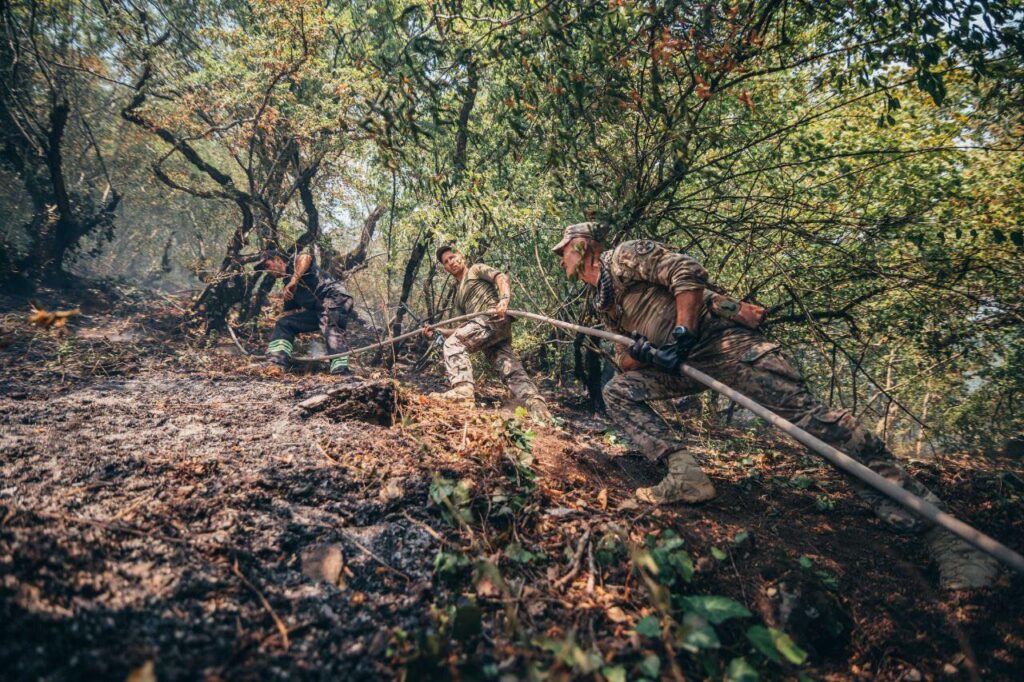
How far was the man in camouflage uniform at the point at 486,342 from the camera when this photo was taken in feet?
15.3

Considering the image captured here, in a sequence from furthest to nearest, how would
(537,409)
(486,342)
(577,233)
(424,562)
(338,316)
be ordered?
(338,316)
(486,342)
(537,409)
(577,233)
(424,562)

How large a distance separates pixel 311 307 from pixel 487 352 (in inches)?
136

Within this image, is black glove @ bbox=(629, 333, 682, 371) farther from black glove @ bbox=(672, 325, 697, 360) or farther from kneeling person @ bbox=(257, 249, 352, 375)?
kneeling person @ bbox=(257, 249, 352, 375)

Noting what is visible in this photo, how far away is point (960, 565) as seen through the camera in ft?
7.10

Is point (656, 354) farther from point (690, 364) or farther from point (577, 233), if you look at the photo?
point (577, 233)

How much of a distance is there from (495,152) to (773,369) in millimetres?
5116

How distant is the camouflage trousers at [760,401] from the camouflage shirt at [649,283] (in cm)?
31

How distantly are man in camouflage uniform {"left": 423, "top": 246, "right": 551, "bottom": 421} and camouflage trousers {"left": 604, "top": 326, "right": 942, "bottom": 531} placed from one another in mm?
1364

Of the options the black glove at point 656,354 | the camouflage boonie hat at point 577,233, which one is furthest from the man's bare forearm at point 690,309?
the camouflage boonie hat at point 577,233

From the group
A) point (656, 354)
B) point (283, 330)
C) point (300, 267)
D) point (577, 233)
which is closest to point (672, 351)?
point (656, 354)

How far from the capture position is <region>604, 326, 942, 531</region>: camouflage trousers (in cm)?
253

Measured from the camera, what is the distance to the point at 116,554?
1.65m

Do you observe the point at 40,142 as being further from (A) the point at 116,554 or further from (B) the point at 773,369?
(B) the point at 773,369

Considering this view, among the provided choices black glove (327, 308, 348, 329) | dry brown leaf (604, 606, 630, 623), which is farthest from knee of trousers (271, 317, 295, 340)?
dry brown leaf (604, 606, 630, 623)
